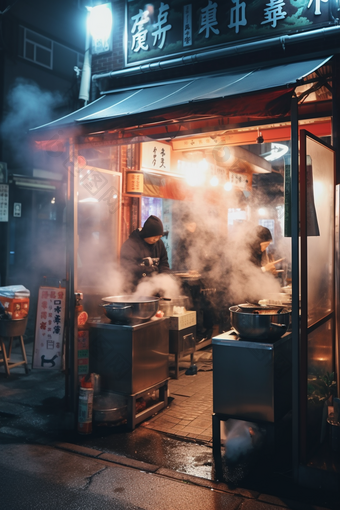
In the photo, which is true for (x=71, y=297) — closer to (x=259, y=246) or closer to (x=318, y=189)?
(x=318, y=189)

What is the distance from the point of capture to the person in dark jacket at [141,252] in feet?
26.0

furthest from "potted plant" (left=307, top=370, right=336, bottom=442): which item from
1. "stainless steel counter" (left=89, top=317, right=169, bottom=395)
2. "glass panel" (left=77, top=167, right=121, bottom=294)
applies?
"glass panel" (left=77, top=167, right=121, bottom=294)

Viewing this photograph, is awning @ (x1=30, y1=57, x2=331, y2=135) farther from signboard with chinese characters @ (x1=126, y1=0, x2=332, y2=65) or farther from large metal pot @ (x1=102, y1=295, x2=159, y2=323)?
large metal pot @ (x1=102, y1=295, x2=159, y2=323)

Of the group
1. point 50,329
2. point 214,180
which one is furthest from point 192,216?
point 50,329

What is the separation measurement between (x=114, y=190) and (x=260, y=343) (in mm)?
5193

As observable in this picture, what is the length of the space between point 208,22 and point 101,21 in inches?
111

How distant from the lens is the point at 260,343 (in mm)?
4621

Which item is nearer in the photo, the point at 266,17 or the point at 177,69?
the point at 266,17

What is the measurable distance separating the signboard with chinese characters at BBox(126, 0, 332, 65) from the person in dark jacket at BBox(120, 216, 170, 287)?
315 centimetres

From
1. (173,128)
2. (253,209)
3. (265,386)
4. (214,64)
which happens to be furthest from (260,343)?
(253,209)

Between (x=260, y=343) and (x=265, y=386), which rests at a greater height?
(x=260, y=343)

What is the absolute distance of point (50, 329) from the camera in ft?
19.5

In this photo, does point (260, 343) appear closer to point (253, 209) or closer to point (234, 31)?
point (234, 31)

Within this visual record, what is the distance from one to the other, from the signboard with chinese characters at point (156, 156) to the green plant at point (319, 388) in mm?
6223
